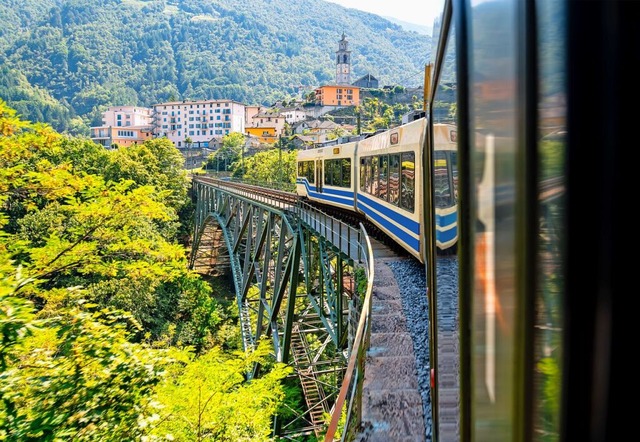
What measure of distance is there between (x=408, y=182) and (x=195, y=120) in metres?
123

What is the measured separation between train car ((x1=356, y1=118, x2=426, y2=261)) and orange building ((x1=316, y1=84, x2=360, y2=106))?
10893 centimetres

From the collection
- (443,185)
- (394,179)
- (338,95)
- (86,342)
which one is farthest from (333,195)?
(338,95)

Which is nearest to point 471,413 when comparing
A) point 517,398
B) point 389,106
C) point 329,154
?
point 517,398

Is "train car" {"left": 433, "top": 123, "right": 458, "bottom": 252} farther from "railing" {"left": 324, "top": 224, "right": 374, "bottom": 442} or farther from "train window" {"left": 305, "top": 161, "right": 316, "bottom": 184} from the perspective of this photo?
"train window" {"left": 305, "top": 161, "right": 316, "bottom": 184}

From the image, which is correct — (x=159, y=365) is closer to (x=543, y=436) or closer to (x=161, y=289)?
(x=543, y=436)

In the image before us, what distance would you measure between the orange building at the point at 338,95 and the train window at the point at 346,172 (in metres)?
105

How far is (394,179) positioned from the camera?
9.12m

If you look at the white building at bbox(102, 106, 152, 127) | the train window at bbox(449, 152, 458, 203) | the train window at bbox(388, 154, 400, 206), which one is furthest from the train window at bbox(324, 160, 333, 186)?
the white building at bbox(102, 106, 152, 127)

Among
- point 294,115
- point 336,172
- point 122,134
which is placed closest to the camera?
point 336,172

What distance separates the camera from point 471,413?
1267 mm

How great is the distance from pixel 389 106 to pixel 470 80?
111 metres

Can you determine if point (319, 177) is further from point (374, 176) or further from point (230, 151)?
point (230, 151)

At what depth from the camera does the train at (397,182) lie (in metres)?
1.92

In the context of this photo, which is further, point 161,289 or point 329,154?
point 161,289
